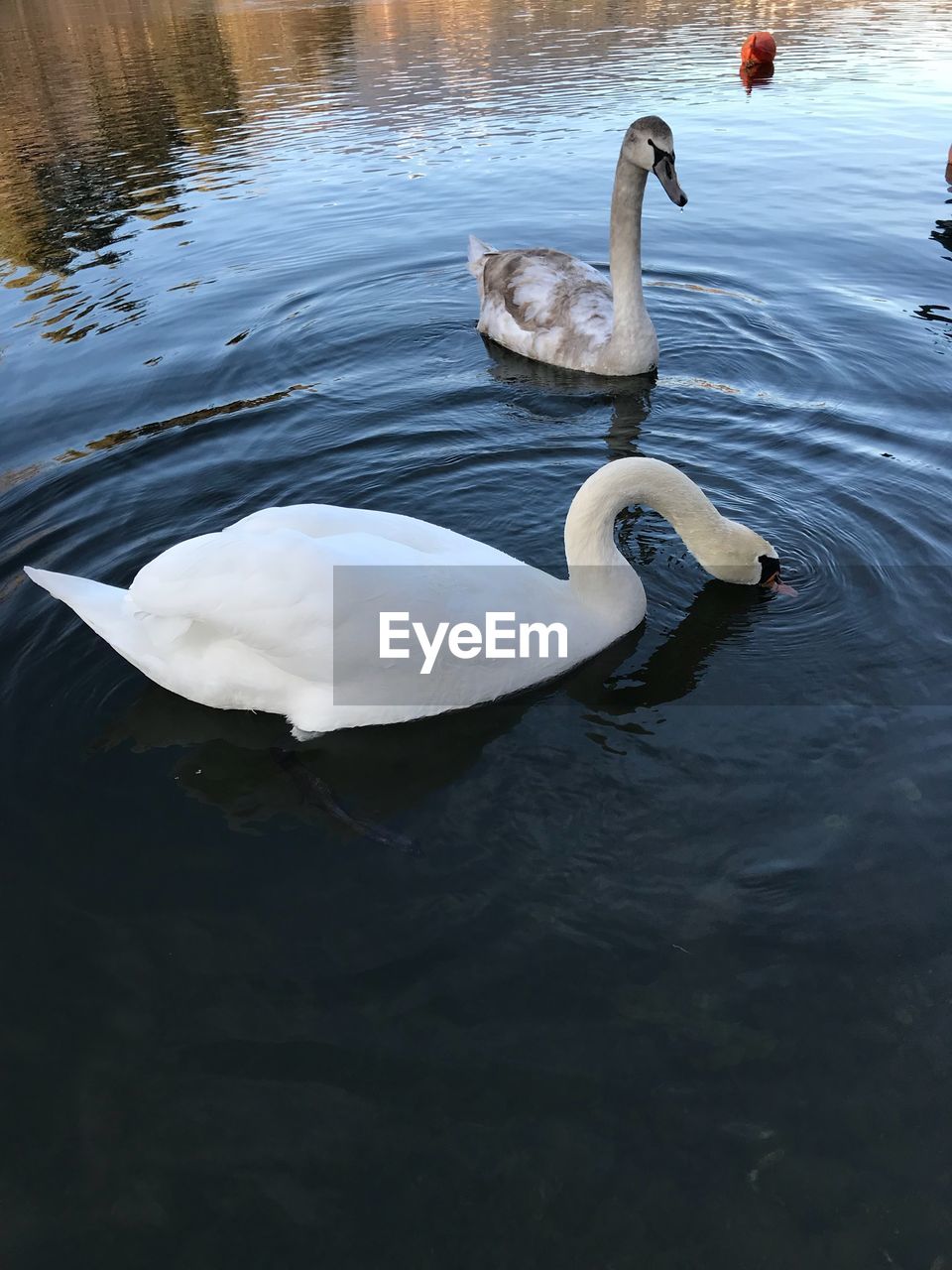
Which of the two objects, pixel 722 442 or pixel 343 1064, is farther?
pixel 722 442

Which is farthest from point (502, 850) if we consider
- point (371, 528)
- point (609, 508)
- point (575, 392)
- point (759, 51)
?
point (759, 51)

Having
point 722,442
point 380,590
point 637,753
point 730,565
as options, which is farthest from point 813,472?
point 380,590

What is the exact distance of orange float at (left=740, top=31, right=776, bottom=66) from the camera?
90.9ft

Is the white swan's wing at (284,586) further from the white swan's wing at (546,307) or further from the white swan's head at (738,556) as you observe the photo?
the white swan's wing at (546,307)

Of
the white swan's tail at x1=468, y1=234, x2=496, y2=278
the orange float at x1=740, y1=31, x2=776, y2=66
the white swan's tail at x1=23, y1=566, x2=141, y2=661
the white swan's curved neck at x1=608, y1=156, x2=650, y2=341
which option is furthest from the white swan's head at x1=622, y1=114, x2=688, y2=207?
the orange float at x1=740, y1=31, x2=776, y2=66

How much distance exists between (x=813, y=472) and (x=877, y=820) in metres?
3.72

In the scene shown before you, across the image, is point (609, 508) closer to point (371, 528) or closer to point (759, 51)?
point (371, 528)

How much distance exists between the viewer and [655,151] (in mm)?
10055

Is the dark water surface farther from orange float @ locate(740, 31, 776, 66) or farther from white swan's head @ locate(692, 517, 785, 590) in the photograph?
orange float @ locate(740, 31, 776, 66)

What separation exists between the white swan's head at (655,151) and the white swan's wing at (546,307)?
128cm

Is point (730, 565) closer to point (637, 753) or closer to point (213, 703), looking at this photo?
point (637, 753)

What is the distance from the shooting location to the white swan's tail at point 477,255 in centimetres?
1220

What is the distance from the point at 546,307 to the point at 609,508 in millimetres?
5526

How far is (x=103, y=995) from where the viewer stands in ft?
13.8
